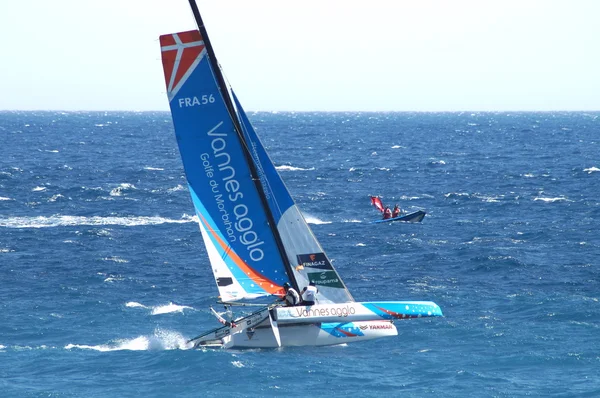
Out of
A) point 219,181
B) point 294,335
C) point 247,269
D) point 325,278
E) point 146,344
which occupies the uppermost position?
point 219,181

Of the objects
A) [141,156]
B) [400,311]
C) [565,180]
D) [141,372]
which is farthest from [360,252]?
[141,156]

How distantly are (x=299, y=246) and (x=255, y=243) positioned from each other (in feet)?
4.18

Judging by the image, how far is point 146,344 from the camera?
2756 centimetres

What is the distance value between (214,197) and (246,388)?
5548 mm

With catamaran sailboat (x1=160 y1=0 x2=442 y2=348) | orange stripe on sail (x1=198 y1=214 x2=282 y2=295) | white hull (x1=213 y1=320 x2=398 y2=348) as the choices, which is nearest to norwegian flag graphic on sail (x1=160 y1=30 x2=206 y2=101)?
catamaran sailboat (x1=160 y1=0 x2=442 y2=348)

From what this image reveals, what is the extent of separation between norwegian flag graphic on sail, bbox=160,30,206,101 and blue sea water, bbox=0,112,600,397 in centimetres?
802

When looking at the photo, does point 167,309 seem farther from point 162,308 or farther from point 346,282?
point 346,282

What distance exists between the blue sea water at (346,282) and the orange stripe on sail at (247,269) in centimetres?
183

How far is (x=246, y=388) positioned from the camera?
22703 millimetres

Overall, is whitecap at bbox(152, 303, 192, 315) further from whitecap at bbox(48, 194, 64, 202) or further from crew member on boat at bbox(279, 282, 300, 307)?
whitecap at bbox(48, 194, 64, 202)

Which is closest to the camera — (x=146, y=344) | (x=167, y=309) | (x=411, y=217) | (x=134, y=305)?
(x=146, y=344)

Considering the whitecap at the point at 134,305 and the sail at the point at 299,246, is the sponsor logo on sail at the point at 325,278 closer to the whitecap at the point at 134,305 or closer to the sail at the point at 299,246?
the sail at the point at 299,246

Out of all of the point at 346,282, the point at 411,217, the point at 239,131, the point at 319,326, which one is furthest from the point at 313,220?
the point at 239,131

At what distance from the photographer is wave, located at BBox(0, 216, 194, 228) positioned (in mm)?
55125
